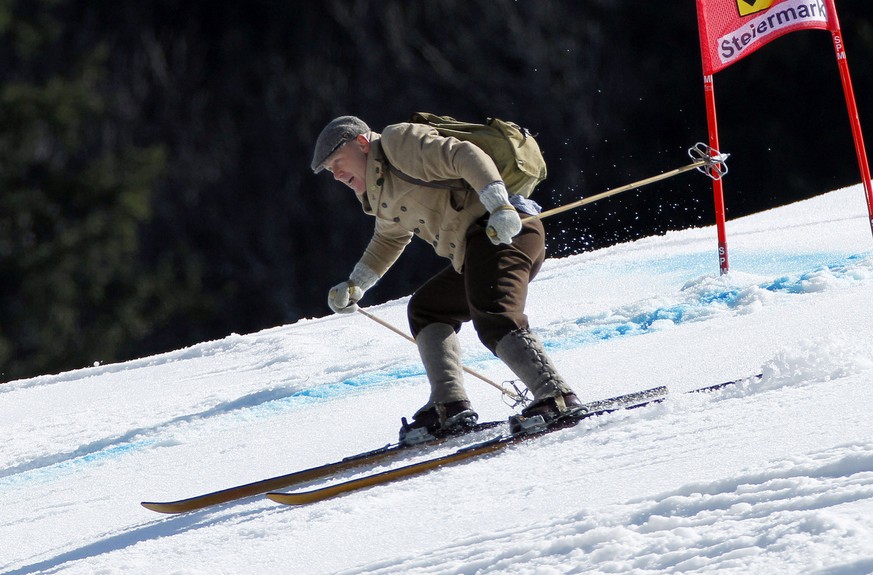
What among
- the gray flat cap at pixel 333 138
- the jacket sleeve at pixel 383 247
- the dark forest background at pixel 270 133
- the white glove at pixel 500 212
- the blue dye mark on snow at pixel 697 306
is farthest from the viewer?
the dark forest background at pixel 270 133

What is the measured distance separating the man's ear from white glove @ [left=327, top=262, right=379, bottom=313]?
47cm

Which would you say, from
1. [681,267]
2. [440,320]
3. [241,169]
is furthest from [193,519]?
[241,169]

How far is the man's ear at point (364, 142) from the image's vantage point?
2.95 meters

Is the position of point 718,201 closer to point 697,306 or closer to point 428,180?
point 697,306

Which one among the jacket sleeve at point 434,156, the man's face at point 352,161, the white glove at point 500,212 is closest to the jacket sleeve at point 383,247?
the man's face at point 352,161

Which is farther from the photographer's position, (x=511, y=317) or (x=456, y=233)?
(x=456, y=233)

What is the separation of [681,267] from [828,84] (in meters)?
9.08

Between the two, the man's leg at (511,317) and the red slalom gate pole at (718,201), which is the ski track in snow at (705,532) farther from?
the red slalom gate pole at (718,201)

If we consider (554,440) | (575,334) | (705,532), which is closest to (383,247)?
(554,440)

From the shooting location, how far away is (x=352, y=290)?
3322 mm

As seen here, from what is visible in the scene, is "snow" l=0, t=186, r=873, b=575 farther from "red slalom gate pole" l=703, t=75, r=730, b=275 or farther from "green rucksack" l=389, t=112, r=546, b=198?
"green rucksack" l=389, t=112, r=546, b=198

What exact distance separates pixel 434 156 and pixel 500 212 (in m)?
0.25

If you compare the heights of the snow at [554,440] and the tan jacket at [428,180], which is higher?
the tan jacket at [428,180]

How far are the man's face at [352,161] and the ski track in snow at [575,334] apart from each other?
1.66 m
